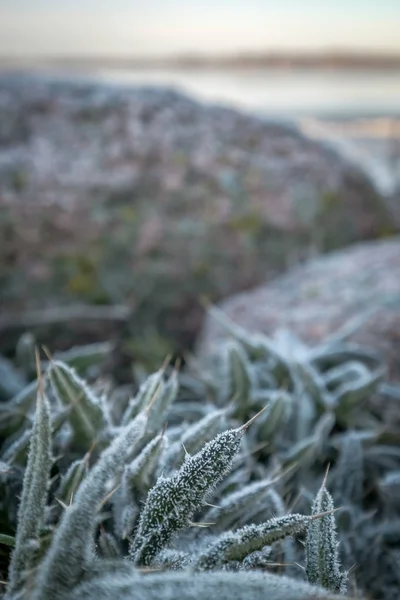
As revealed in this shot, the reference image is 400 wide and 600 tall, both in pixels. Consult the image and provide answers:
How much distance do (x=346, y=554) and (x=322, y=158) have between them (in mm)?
1844

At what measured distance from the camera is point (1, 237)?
227 centimetres

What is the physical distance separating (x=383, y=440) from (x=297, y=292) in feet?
2.50

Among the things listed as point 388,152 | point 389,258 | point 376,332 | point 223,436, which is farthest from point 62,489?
point 388,152

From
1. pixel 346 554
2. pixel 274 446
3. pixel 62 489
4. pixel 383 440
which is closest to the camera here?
pixel 62 489

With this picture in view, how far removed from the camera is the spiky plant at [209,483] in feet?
2.53

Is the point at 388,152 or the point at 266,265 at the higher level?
the point at 388,152

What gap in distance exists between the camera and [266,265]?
257 centimetres

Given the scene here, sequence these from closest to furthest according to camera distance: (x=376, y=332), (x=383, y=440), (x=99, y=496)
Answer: (x=99, y=496) < (x=383, y=440) < (x=376, y=332)

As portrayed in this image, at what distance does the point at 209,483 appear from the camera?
876 mm

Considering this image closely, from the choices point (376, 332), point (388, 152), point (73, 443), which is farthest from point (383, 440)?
point (388, 152)

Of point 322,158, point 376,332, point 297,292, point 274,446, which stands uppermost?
point 322,158

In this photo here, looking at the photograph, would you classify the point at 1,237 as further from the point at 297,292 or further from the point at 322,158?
the point at 322,158

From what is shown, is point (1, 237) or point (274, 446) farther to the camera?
point (1, 237)

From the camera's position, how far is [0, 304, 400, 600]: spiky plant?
771 millimetres
